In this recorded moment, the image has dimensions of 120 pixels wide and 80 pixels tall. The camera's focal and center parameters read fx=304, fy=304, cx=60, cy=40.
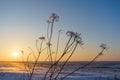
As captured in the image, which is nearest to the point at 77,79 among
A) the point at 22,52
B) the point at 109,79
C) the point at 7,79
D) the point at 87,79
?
the point at 87,79

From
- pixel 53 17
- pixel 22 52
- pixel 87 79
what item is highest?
pixel 53 17

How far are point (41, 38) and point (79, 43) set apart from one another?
56 centimetres

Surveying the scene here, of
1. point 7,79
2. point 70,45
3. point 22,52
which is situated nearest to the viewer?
point 70,45

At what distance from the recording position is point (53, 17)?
2.70 m

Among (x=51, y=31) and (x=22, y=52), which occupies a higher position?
(x=51, y=31)

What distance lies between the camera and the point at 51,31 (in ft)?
9.52

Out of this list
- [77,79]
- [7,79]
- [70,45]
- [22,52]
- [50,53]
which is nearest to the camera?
[70,45]

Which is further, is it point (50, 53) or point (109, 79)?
point (109, 79)

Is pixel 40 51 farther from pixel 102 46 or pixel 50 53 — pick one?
pixel 102 46

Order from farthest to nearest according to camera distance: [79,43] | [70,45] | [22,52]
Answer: [22,52] → [70,45] → [79,43]

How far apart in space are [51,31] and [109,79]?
2026 cm

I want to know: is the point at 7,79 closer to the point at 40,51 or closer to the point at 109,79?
the point at 109,79

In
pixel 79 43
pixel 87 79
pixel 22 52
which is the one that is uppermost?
pixel 79 43

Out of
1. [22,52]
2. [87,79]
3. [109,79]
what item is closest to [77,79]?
[87,79]
